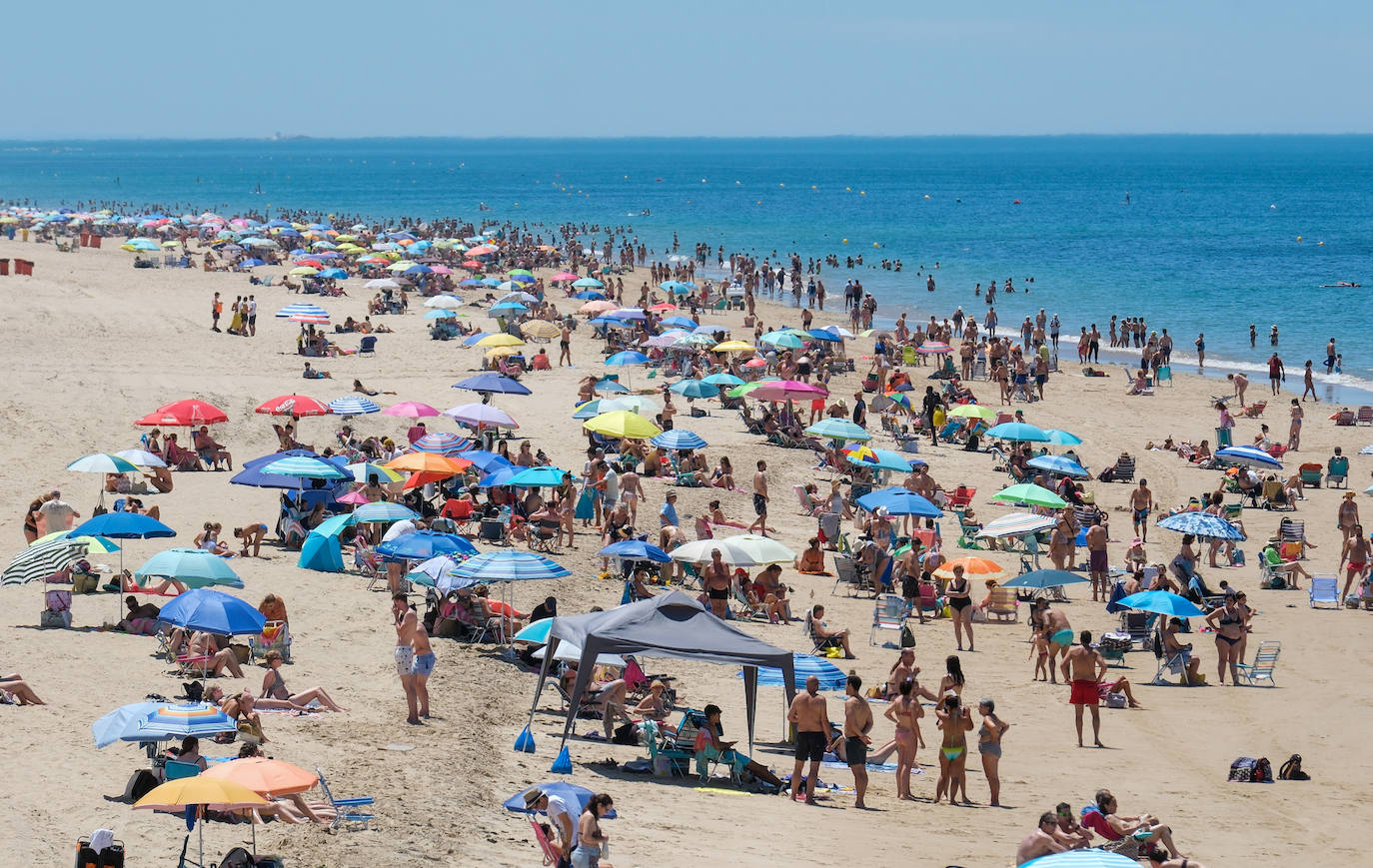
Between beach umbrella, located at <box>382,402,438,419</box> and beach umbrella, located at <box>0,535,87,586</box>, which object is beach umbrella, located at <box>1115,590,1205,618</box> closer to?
beach umbrella, located at <box>0,535,87,586</box>

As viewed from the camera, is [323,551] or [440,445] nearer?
[323,551]

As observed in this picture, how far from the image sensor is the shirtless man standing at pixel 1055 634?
14117mm

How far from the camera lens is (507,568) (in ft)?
43.0

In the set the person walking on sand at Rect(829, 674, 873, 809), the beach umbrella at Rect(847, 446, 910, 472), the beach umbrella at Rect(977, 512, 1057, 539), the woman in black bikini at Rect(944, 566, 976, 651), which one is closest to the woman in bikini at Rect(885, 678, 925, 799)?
the person walking on sand at Rect(829, 674, 873, 809)

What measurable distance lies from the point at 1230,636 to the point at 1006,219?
78.8 metres

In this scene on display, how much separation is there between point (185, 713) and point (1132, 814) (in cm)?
682

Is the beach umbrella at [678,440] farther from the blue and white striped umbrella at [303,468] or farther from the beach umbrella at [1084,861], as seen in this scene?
the beach umbrella at [1084,861]

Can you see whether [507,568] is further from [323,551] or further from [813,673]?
[323,551]

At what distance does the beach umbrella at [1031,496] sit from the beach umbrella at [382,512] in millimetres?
7847

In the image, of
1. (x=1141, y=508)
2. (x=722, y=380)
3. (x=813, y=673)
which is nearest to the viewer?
(x=813, y=673)

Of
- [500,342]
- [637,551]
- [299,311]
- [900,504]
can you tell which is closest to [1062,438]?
[900,504]

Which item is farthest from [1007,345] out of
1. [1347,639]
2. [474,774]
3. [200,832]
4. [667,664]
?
[200,832]

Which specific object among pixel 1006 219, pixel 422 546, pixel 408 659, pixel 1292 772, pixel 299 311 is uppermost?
pixel 1006 219

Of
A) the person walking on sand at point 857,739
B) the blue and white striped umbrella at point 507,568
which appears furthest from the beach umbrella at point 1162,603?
the blue and white striped umbrella at point 507,568
